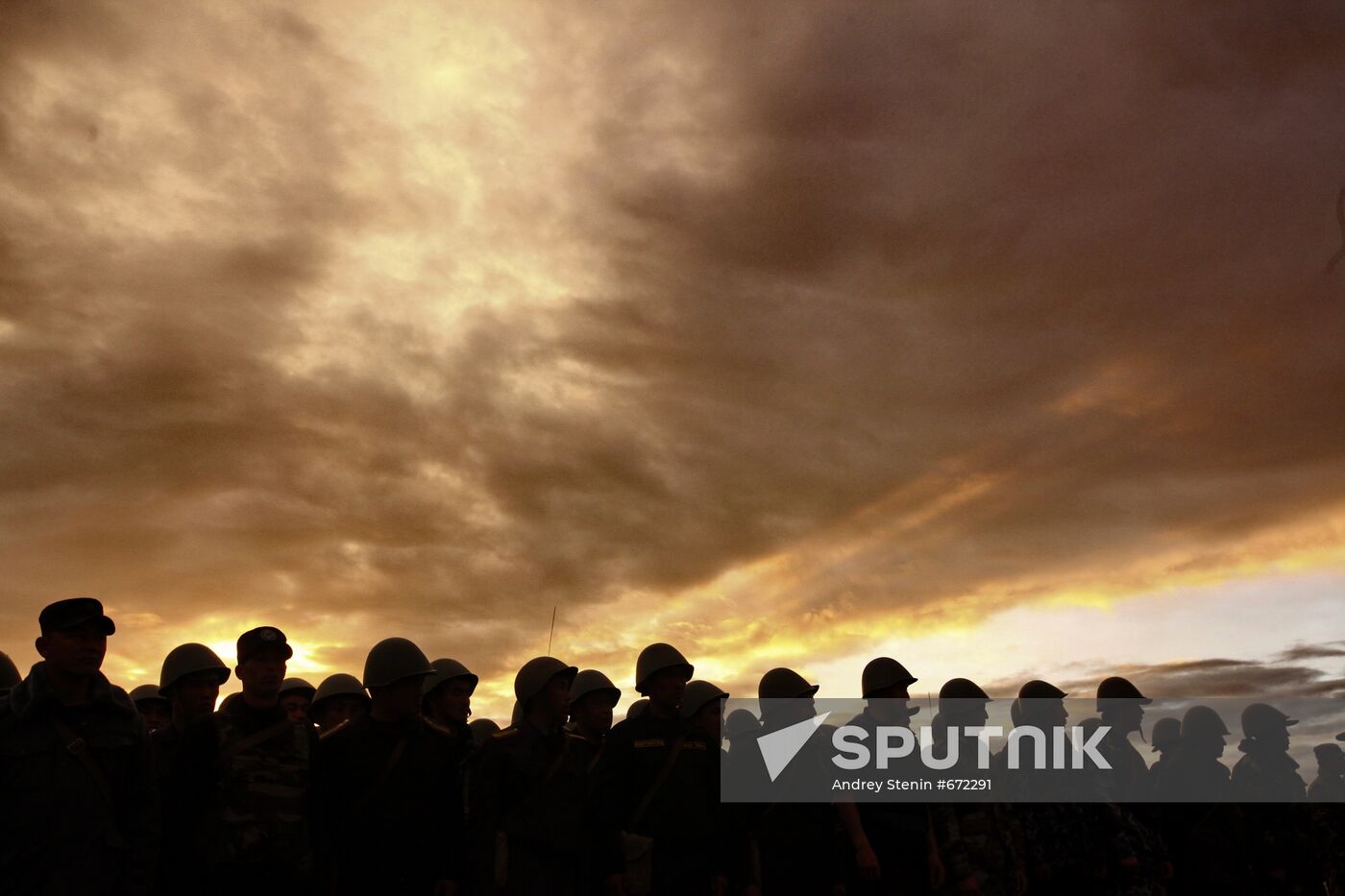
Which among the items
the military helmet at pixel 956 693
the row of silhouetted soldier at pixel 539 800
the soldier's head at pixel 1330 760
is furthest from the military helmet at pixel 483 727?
the soldier's head at pixel 1330 760

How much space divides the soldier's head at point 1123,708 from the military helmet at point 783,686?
18.0 feet

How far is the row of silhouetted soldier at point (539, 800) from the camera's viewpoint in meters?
8.27

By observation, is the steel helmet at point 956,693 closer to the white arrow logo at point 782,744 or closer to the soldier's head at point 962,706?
the soldier's head at point 962,706

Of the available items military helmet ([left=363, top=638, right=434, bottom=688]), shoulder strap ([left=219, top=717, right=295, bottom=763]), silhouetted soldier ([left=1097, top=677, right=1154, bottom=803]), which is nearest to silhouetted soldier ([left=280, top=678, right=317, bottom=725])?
military helmet ([left=363, top=638, right=434, bottom=688])

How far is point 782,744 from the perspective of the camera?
13.3m

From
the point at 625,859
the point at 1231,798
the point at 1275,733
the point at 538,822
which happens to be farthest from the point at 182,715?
the point at 1275,733

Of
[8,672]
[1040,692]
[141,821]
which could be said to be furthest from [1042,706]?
[8,672]

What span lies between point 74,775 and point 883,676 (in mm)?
9566

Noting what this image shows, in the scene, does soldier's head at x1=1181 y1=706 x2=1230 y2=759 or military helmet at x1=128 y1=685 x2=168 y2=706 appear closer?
military helmet at x1=128 y1=685 x2=168 y2=706

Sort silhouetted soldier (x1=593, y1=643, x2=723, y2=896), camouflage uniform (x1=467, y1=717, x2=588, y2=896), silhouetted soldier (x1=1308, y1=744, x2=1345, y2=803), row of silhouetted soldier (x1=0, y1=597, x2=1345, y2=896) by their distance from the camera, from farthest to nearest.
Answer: silhouetted soldier (x1=1308, y1=744, x2=1345, y2=803), silhouetted soldier (x1=593, y1=643, x2=723, y2=896), camouflage uniform (x1=467, y1=717, x2=588, y2=896), row of silhouetted soldier (x1=0, y1=597, x2=1345, y2=896)

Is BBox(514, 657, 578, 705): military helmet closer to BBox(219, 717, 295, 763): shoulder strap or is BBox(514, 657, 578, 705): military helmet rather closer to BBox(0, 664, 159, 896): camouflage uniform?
BBox(219, 717, 295, 763): shoulder strap

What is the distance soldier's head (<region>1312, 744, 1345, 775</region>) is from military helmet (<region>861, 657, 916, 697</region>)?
10.9m

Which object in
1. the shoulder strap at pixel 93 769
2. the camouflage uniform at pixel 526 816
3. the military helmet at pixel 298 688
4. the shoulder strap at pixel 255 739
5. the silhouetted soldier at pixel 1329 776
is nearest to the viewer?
the shoulder strap at pixel 93 769

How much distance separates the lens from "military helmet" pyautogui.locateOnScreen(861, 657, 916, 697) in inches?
552
